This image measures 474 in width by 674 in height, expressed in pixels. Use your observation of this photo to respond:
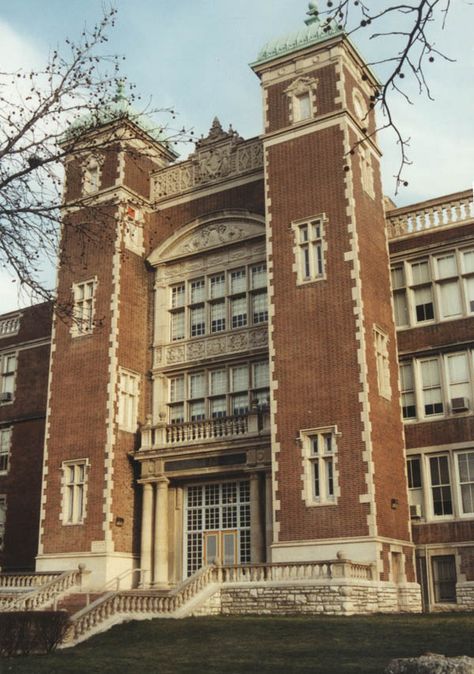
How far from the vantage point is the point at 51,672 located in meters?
13.8

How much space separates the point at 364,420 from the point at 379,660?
10.8 m

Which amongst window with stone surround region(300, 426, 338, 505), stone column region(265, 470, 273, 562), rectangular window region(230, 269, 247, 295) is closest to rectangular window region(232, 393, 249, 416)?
stone column region(265, 470, 273, 562)

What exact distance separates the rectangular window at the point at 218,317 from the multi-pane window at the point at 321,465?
6.86 m

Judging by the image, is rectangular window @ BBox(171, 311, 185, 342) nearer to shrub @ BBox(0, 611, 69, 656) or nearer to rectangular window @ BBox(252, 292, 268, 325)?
rectangular window @ BBox(252, 292, 268, 325)

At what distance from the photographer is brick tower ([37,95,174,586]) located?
2770 cm

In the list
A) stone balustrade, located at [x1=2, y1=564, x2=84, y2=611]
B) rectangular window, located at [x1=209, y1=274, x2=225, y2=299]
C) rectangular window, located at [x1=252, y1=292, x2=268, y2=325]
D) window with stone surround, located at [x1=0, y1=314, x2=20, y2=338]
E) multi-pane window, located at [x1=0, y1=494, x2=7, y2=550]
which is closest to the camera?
stone balustrade, located at [x1=2, y1=564, x2=84, y2=611]

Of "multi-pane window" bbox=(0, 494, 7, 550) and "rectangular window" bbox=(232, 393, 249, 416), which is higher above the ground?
"rectangular window" bbox=(232, 393, 249, 416)

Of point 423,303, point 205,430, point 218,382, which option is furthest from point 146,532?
point 423,303

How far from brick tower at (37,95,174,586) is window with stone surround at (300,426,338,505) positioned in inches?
283

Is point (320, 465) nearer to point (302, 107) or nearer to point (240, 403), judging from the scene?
point (240, 403)

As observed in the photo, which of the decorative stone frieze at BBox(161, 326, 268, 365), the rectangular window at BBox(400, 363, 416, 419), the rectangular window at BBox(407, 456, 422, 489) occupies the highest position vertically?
the decorative stone frieze at BBox(161, 326, 268, 365)

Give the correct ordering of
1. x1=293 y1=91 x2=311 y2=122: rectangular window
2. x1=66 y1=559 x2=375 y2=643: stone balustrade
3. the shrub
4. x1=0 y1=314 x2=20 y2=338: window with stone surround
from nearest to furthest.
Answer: the shrub → x1=66 y1=559 x2=375 y2=643: stone balustrade → x1=293 y1=91 x2=311 y2=122: rectangular window → x1=0 y1=314 x2=20 y2=338: window with stone surround

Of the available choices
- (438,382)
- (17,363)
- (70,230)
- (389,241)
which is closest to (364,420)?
(438,382)

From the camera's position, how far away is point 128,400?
1171 inches
